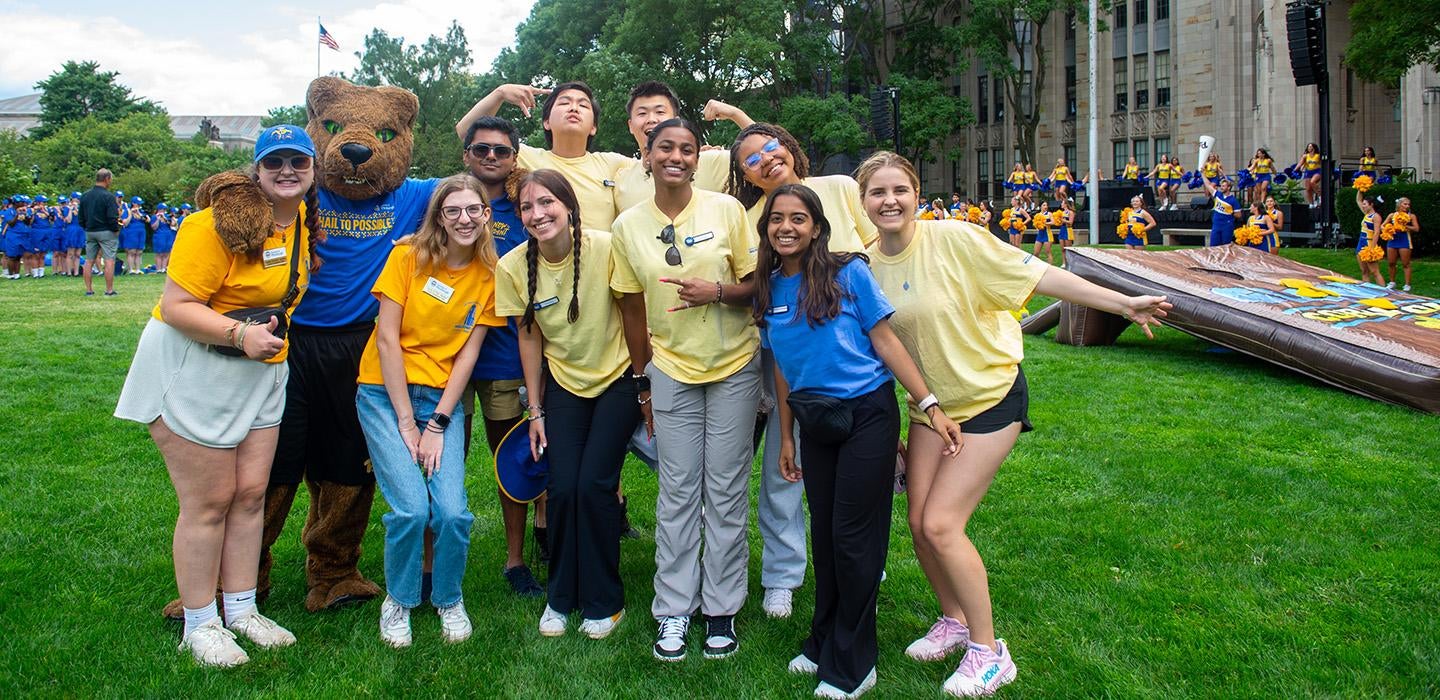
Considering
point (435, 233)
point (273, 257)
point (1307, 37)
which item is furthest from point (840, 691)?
point (1307, 37)

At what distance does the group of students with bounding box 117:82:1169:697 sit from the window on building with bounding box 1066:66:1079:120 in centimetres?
4460

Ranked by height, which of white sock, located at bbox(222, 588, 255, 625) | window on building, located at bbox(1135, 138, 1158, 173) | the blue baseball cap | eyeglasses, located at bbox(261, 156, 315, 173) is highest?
window on building, located at bbox(1135, 138, 1158, 173)

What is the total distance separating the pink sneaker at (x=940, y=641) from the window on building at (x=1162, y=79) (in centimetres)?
4440

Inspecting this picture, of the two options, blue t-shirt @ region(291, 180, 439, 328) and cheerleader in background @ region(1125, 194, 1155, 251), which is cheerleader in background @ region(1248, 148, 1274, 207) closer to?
cheerleader in background @ region(1125, 194, 1155, 251)

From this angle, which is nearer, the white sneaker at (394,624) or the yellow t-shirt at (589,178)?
the white sneaker at (394,624)

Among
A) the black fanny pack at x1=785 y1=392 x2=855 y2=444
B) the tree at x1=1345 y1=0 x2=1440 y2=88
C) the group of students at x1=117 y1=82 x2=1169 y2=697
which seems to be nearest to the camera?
the black fanny pack at x1=785 y1=392 x2=855 y2=444

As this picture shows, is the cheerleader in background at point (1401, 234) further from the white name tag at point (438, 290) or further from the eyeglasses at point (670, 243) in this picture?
the white name tag at point (438, 290)

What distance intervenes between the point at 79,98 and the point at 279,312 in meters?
74.5

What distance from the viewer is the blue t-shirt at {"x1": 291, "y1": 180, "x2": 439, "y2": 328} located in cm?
453

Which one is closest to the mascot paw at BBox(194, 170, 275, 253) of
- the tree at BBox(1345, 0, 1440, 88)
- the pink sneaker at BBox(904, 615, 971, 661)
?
the pink sneaker at BBox(904, 615, 971, 661)

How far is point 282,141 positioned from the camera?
4023 millimetres

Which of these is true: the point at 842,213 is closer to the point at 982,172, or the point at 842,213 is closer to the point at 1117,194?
the point at 1117,194

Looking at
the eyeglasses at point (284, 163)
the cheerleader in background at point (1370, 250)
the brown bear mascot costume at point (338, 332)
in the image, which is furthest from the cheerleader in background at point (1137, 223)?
the eyeglasses at point (284, 163)

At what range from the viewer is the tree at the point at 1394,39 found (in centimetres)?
1345
